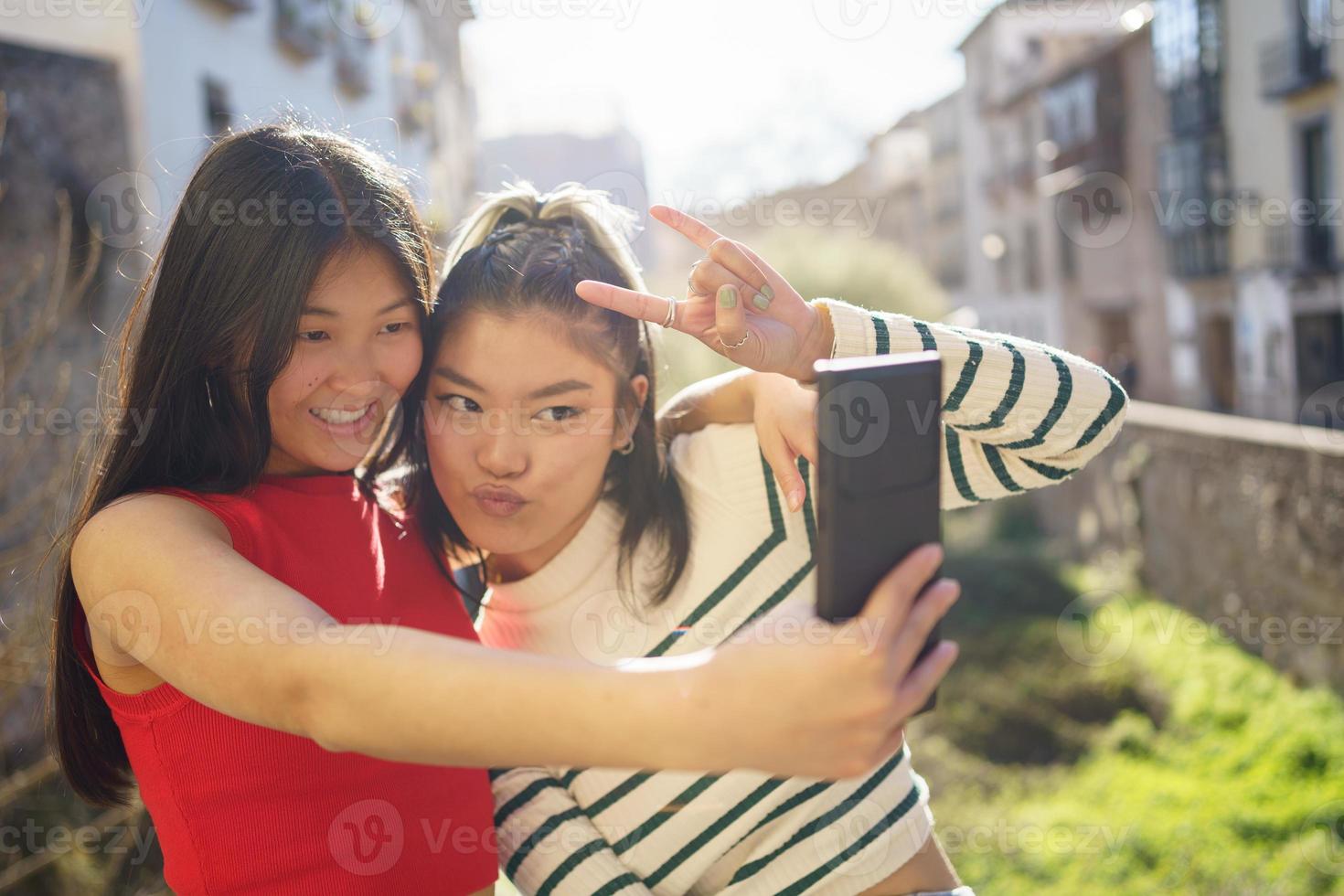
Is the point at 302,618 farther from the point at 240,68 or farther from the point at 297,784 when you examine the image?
the point at 240,68

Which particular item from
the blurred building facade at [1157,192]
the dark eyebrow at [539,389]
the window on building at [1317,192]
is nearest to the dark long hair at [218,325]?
the dark eyebrow at [539,389]

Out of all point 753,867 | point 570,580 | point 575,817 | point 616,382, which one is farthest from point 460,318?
point 753,867

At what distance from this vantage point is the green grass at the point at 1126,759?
24.3ft

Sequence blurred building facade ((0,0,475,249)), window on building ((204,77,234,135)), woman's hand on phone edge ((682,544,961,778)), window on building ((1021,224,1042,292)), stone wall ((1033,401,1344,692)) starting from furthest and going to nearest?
window on building ((1021,224,1042,292)) < stone wall ((1033,401,1344,692)) < window on building ((204,77,234,135)) < blurred building facade ((0,0,475,249)) < woman's hand on phone edge ((682,544,961,778))

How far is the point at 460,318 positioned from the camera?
1680 millimetres

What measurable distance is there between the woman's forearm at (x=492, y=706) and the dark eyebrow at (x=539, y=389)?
0.71 m

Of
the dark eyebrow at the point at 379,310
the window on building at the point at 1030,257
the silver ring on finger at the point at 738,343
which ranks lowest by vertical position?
the silver ring on finger at the point at 738,343

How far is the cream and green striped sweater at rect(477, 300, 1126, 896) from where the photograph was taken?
160 centimetres

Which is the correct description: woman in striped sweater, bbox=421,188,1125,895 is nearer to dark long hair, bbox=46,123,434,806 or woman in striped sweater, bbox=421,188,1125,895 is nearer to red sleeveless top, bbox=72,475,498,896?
red sleeveless top, bbox=72,475,498,896

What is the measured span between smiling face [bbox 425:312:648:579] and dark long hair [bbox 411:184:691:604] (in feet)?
0.11

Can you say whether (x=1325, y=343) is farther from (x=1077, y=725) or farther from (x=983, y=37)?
(x=983, y=37)

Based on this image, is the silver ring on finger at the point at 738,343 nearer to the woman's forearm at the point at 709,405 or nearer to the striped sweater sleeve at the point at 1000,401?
the striped sweater sleeve at the point at 1000,401

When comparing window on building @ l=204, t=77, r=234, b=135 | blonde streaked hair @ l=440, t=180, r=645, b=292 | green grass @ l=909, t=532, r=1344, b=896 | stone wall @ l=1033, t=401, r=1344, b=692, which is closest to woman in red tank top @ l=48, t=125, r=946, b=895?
blonde streaked hair @ l=440, t=180, r=645, b=292

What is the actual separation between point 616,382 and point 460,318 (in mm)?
266
